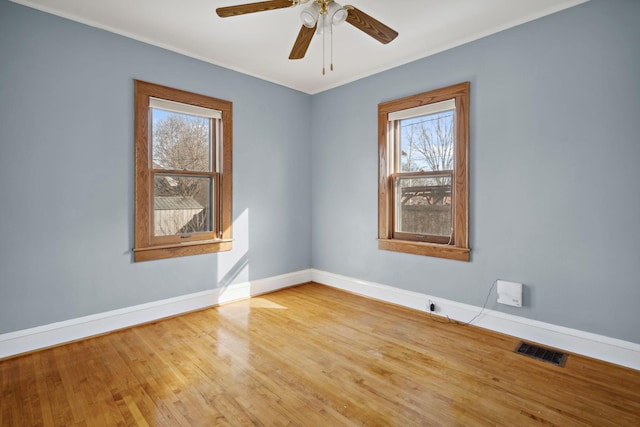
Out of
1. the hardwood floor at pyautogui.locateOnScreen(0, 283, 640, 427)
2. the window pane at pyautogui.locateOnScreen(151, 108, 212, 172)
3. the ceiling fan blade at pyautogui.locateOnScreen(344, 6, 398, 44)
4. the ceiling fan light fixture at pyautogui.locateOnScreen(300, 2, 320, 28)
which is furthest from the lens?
the window pane at pyautogui.locateOnScreen(151, 108, 212, 172)

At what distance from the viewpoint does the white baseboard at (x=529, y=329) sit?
246 centimetres

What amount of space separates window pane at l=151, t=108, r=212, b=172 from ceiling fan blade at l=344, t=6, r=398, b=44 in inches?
86.3

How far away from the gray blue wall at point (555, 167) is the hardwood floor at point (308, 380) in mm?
494

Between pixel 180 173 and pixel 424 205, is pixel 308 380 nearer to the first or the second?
pixel 424 205

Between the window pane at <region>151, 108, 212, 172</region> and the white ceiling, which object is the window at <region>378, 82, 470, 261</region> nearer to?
the white ceiling

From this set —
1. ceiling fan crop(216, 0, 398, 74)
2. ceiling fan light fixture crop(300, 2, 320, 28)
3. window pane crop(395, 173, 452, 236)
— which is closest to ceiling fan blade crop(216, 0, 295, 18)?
ceiling fan crop(216, 0, 398, 74)

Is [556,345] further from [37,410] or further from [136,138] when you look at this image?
[136,138]

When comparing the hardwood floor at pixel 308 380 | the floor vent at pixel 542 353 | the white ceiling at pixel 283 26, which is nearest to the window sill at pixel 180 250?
the hardwood floor at pixel 308 380

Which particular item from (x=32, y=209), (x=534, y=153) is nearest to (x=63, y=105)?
(x=32, y=209)

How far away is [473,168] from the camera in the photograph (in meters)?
3.22

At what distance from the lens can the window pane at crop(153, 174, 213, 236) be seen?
3.46 metres

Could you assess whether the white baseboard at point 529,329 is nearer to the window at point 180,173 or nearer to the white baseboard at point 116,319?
the white baseboard at point 116,319

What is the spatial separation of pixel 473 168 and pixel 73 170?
3.77 meters

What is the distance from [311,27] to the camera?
2219mm
